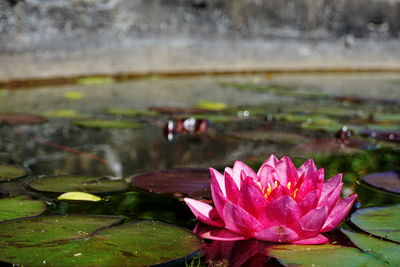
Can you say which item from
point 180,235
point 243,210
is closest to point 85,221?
point 180,235

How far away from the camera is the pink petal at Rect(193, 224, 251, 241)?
982 millimetres

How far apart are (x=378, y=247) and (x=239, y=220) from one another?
22cm

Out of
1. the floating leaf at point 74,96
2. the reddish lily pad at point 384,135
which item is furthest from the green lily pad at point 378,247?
the floating leaf at point 74,96

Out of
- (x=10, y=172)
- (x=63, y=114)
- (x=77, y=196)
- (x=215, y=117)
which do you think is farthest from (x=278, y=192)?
(x=63, y=114)

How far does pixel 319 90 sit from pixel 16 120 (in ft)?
6.78

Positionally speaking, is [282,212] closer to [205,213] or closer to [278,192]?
[278,192]

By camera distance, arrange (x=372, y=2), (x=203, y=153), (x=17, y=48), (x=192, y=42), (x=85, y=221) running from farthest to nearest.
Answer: (x=372, y=2)
(x=192, y=42)
(x=17, y=48)
(x=203, y=153)
(x=85, y=221)

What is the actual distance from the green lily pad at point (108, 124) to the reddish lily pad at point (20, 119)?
0.44 ft

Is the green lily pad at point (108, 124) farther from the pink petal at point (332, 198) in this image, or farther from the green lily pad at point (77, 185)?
the pink petal at point (332, 198)

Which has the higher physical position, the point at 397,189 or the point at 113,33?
the point at 113,33

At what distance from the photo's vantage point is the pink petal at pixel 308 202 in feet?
3.11

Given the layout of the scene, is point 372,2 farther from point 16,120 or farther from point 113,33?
point 16,120

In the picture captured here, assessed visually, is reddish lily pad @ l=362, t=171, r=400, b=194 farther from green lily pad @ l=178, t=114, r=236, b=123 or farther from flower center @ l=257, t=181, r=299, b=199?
green lily pad @ l=178, t=114, r=236, b=123

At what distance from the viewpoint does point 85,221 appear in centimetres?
105
